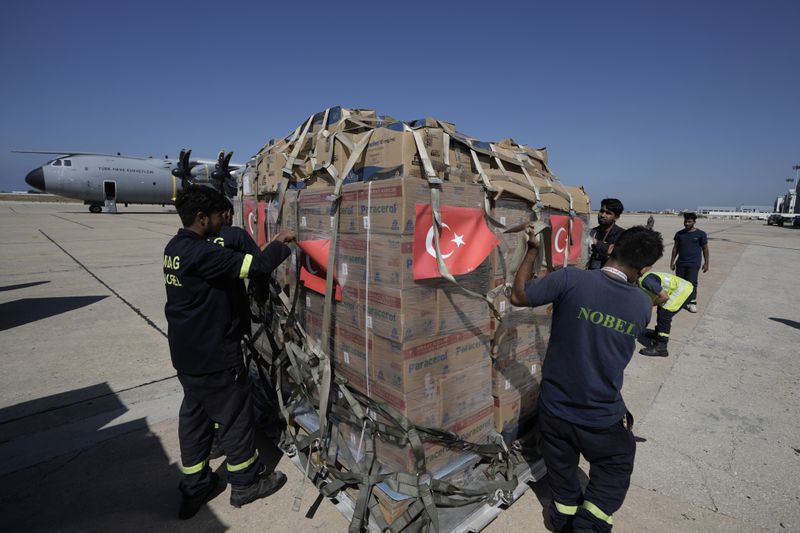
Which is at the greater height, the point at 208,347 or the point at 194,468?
the point at 208,347

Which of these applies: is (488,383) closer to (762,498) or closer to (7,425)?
(762,498)

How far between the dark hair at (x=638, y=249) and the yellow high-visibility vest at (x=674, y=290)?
90 cm

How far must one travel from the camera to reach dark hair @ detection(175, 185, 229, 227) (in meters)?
2.39

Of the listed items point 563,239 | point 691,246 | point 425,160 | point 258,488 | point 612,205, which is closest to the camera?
point 425,160

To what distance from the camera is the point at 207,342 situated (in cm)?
242

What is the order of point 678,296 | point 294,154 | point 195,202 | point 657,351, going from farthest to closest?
point 657,351 → point 294,154 → point 678,296 → point 195,202

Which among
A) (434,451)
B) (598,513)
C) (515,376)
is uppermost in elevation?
(515,376)

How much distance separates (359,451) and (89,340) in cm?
511

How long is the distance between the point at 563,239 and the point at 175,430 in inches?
151

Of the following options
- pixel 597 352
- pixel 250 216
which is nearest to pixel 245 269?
pixel 250 216

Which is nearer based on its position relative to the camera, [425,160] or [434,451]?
[425,160]

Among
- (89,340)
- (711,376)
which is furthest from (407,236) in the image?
(89,340)

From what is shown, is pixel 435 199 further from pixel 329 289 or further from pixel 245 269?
pixel 245 269

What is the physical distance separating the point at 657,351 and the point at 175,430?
19.6 feet
